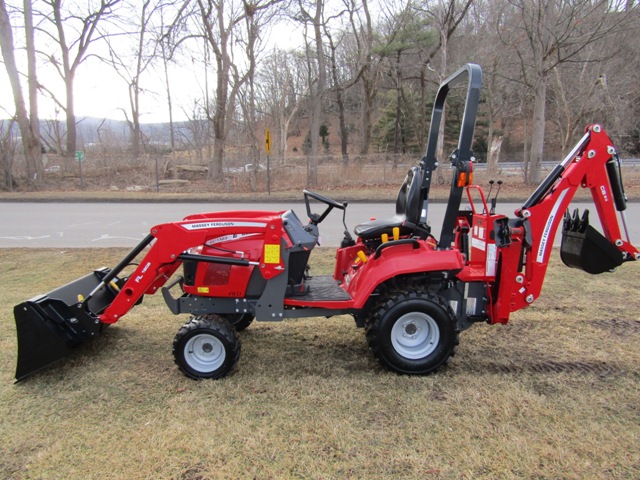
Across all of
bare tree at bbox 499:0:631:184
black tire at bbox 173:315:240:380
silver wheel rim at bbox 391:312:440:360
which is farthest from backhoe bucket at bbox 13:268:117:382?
bare tree at bbox 499:0:631:184

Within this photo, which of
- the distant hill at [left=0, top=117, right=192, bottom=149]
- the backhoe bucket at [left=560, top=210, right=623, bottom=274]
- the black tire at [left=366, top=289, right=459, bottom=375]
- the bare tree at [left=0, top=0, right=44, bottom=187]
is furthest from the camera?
the distant hill at [left=0, top=117, right=192, bottom=149]

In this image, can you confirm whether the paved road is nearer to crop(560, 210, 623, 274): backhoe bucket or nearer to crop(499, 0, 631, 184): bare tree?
crop(560, 210, 623, 274): backhoe bucket

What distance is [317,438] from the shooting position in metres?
2.61

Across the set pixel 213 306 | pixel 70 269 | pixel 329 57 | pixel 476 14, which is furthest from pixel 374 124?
pixel 213 306

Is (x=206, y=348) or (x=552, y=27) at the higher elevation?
(x=552, y=27)

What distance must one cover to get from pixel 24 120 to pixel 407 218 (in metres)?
21.3

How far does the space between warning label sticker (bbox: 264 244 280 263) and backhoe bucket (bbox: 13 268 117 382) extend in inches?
55.1

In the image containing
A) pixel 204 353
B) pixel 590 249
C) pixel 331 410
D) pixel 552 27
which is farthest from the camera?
pixel 552 27

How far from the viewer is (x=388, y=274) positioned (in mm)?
3207

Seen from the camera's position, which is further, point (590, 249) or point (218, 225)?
point (590, 249)

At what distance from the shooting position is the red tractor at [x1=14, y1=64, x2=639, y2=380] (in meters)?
3.25

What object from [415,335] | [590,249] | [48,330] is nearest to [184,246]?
[48,330]

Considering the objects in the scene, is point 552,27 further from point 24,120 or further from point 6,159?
point 6,159

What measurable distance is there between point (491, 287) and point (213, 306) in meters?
2.09
